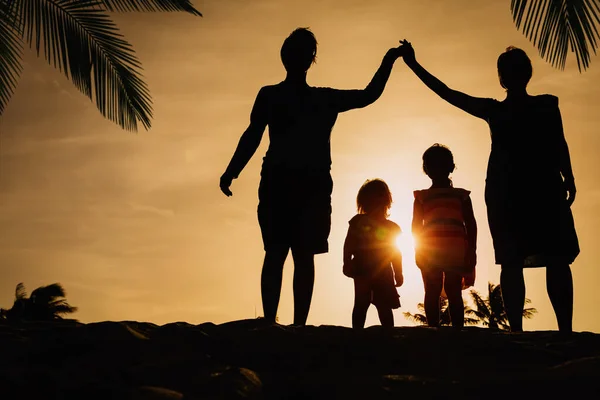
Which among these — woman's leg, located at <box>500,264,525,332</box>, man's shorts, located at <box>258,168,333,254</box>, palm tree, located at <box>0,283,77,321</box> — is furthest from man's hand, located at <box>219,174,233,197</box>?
palm tree, located at <box>0,283,77,321</box>

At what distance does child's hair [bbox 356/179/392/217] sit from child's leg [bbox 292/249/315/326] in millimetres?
1387

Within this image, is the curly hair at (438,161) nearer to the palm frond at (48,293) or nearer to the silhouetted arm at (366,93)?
the silhouetted arm at (366,93)

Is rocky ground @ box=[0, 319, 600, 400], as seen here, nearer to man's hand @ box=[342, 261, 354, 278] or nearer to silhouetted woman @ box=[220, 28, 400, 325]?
silhouetted woman @ box=[220, 28, 400, 325]

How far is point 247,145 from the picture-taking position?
18.1ft

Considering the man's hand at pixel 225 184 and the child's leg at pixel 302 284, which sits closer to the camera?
the child's leg at pixel 302 284

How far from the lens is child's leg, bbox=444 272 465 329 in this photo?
18.6 feet

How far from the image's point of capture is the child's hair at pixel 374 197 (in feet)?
21.1

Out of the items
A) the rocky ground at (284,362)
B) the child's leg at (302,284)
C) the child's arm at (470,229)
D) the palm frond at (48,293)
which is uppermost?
the palm frond at (48,293)

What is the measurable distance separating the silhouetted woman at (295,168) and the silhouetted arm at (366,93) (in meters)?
0.01

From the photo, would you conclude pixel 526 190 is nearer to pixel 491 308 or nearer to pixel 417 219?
pixel 417 219

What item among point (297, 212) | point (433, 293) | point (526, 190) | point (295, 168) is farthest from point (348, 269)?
point (526, 190)

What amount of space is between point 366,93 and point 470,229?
4.37 feet

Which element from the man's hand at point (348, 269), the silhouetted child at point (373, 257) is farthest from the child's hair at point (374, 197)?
the man's hand at point (348, 269)

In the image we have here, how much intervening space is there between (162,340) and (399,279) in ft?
9.76
